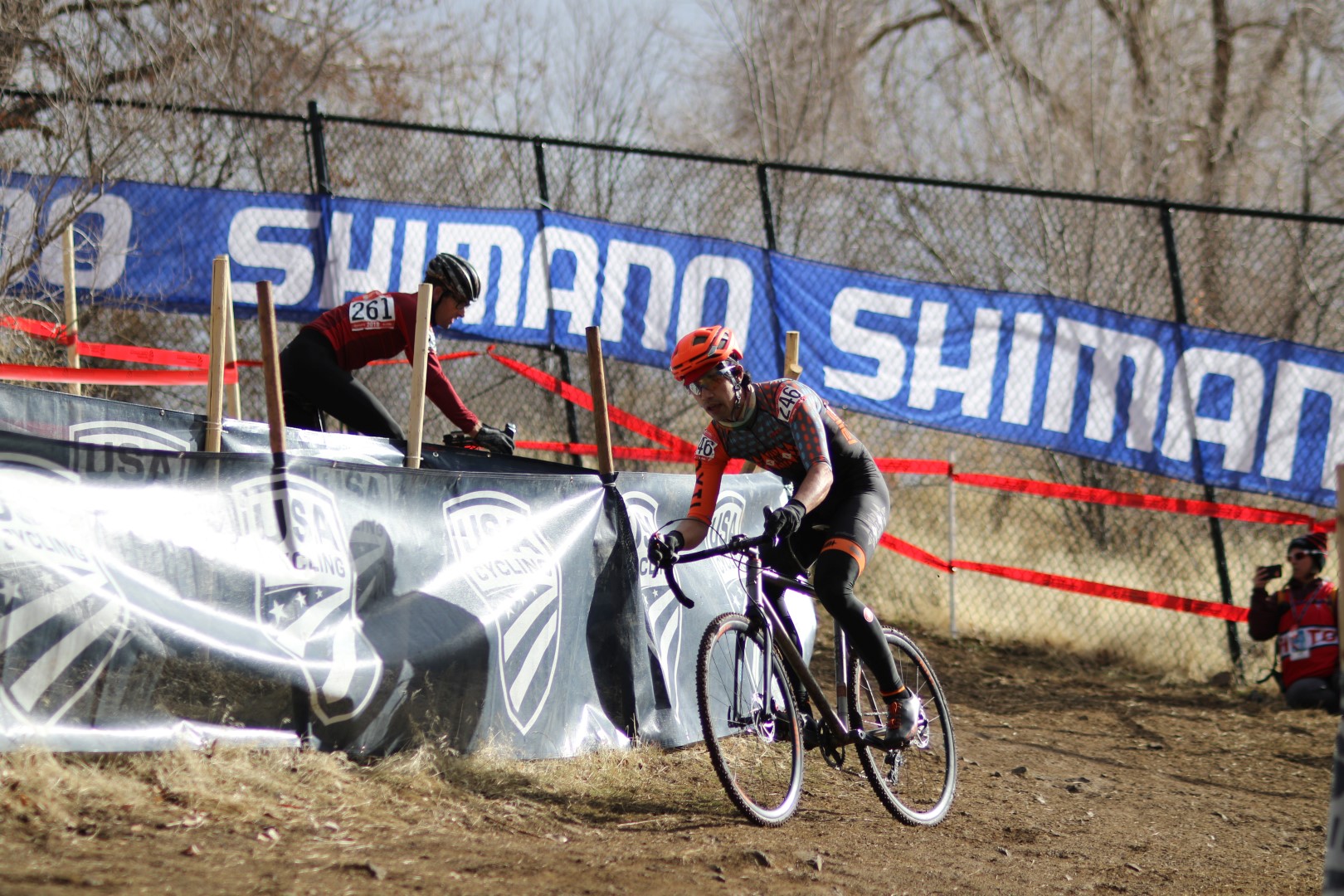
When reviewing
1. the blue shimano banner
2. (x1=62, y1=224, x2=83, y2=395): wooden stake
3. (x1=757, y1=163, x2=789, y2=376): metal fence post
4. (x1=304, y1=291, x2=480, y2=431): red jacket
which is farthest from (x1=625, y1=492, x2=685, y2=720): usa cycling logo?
(x1=62, y1=224, x2=83, y2=395): wooden stake

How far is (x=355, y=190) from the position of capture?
1030 centimetres

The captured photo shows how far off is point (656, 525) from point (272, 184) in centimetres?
697

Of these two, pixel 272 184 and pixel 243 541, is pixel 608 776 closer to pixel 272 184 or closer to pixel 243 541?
pixel 243 541

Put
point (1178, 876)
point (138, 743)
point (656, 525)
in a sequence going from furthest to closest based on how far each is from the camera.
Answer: point (656, 525), point (1178, 876), point (138, 743)

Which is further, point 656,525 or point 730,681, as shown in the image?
point 656,525

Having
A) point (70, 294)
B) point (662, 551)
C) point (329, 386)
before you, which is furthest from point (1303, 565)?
point (70, 294)

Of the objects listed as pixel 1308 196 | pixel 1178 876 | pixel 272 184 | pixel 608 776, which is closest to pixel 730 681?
pixel 608 776

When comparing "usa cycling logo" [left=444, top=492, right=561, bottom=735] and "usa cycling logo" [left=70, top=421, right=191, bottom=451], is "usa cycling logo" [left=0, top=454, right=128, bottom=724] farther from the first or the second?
"usa cycling logo" [left=444, top=492, right=561, bottom=735]

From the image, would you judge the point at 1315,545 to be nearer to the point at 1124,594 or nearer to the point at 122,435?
the point at 1124,594

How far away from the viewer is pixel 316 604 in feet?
15.0

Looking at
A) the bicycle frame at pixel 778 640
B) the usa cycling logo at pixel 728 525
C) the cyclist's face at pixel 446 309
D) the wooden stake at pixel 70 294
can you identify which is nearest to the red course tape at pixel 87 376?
the wooden stake at pixel 70 294

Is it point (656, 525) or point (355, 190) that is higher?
point (355, 190)

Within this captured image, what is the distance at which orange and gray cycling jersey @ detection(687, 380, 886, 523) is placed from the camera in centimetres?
497

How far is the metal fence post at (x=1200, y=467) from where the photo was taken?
340 inches
